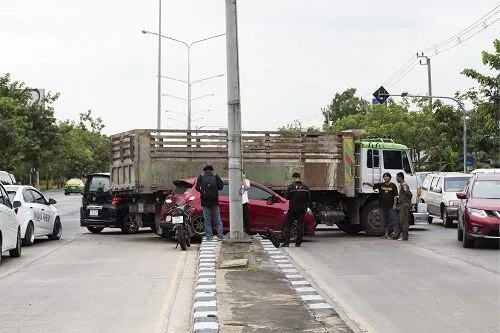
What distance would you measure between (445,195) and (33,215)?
1433 cm

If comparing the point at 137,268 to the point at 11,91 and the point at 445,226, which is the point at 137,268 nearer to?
the point at 445,226

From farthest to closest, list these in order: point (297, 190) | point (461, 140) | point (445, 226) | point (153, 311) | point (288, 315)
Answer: point (461, 140) → point (445, 226) → point (297, 190) → point (153, 311) → point (288, 315)

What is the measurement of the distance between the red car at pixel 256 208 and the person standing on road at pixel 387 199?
2275 millimetres

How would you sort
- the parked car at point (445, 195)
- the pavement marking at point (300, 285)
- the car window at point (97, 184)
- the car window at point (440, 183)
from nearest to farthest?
1. the pavement marking at point (300, 285)
2. the car window at point (97, 184)
3. the parked car at point (445, 195)
4. the car window at point (440, 183)

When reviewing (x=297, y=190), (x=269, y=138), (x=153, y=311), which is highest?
(x=269, y=138)

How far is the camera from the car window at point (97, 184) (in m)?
23.2

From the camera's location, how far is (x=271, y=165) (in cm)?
2134

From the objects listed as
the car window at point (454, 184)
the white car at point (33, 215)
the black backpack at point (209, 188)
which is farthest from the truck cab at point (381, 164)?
the white car at point (33, 215)

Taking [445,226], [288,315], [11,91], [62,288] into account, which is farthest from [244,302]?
[11,91]

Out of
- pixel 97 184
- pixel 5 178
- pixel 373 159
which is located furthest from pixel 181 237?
pixel 5 178

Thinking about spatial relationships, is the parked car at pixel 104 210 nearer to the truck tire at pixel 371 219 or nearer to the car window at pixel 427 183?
the truck tire at pixel 371 219

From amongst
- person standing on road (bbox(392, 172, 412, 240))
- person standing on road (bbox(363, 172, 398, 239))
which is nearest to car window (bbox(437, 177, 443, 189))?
person standing on road (bbox(363, 172, 398, 239))

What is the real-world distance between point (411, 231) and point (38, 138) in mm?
44279

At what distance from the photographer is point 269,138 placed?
21.5m
